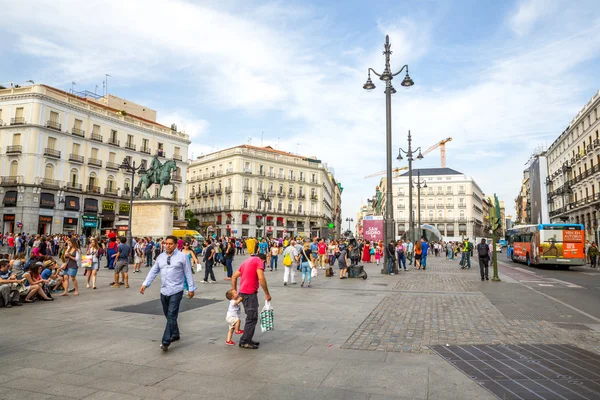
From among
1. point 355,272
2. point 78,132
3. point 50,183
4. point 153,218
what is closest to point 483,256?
point 355,272

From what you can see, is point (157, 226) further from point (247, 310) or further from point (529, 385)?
point (529, 385)

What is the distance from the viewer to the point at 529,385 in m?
4.13

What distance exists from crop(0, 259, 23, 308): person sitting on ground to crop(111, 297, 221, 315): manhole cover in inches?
90.4

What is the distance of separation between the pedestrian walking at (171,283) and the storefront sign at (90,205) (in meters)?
44.6

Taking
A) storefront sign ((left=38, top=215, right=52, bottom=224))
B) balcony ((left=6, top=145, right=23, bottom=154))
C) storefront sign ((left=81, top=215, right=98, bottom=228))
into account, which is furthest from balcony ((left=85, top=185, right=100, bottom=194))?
balcony ((left=6, top=145, right=23, bottom=154))

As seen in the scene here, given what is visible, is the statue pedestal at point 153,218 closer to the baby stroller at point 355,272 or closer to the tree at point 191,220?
the baby stroller at point 355,272

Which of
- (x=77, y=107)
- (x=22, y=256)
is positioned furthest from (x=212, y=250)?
(x=77, y=107)

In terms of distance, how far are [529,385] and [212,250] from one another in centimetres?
1123

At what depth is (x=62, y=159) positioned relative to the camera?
43.3 m

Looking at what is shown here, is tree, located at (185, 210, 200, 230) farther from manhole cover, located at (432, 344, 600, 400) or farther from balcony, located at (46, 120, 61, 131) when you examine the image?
manhole cover, located at (432, 344, 600, 400)

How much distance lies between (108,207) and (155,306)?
42796 mm

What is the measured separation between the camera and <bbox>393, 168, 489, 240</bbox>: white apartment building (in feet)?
306

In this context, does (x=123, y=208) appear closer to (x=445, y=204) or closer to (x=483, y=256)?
(x=483, y=256)

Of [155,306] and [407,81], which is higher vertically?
[407,81]
